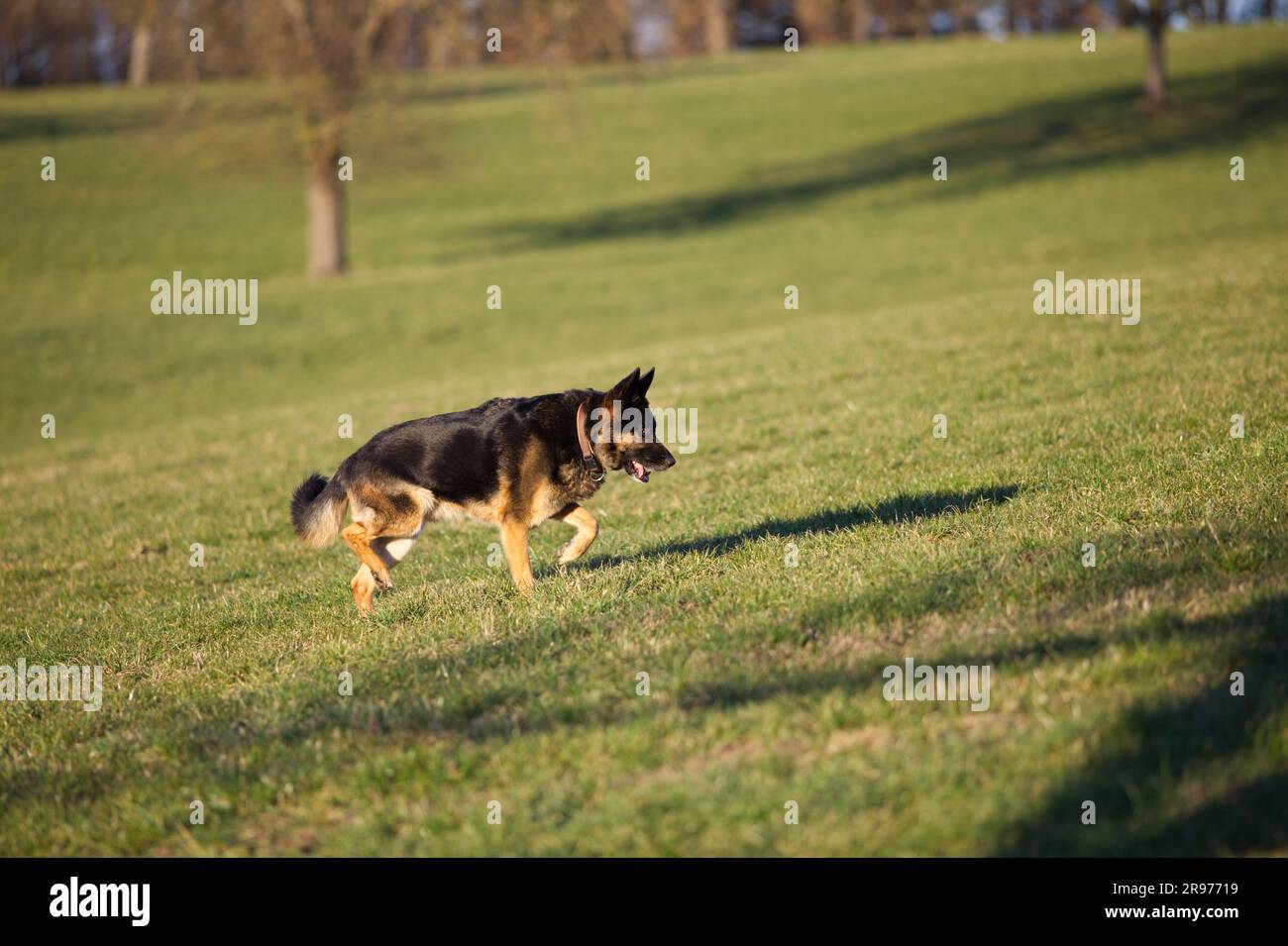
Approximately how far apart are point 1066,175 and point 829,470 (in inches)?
1375

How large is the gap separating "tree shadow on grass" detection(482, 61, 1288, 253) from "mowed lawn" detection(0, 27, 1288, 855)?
37.6 ft

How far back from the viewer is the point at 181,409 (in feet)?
83.4

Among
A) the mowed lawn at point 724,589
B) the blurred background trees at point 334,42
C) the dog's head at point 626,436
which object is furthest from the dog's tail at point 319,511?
the blurred background trees at point 334,42

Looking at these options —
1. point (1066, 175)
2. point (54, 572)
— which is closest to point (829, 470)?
point (54, 572)

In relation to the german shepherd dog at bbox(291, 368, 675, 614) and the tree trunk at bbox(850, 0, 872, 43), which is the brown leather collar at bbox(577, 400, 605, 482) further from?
the tree trunk at bbox(850, 0, 872, 43)

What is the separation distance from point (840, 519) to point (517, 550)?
2.56 metres

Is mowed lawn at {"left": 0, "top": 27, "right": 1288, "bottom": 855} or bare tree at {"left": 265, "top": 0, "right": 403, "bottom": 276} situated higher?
bare tree at {"left": 265, "top": 0, "right": 403, "bottom": 276}

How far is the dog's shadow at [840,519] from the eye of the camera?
829 centimetres

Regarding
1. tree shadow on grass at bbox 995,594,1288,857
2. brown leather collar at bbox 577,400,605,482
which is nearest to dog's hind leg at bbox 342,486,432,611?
brown leather collar at bbox 577,400,605,482

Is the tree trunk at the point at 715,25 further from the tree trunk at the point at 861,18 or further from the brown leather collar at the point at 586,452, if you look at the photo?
the brown leather collar at the point at 586,452

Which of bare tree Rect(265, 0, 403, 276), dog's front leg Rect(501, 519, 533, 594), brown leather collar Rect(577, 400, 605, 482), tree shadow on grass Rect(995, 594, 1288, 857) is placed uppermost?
bare tree Rect(265, 0, 403, 276)

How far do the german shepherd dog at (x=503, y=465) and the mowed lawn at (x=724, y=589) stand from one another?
0.52m

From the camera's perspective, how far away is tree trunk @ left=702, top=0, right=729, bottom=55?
8831cm
